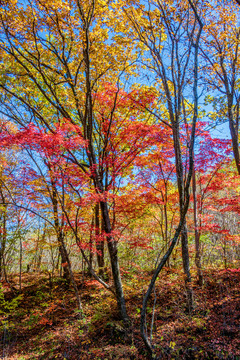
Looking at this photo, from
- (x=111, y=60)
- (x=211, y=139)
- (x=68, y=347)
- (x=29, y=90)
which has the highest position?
(x=29, y=90)

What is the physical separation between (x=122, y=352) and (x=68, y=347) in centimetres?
156

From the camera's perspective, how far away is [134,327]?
4.59 m

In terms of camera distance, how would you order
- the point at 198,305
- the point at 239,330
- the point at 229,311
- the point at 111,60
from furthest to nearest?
the point at 111,60, the point at 198,305, the point at 229,311, the point at 239,330

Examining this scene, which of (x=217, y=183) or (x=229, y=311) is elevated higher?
(x=217, y=183)

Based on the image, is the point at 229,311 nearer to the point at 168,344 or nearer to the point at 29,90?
the point at 168,344

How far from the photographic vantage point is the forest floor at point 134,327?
3.81m

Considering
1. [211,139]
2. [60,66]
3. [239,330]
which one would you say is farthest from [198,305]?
[60,66]

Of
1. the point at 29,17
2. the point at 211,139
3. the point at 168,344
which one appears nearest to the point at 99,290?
the point at 168,344

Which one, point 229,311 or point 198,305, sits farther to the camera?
point 198,305

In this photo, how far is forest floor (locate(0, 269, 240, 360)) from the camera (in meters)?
3.81

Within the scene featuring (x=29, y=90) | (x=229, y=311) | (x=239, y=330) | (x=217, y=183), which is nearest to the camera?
(x=239, y=330)

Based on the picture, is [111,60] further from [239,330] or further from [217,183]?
[239,330]

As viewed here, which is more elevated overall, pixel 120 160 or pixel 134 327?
pixel 120 160

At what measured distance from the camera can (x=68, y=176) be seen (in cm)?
482
